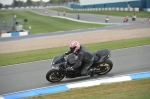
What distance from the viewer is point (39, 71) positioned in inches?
468

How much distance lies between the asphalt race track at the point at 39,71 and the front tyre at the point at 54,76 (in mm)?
175

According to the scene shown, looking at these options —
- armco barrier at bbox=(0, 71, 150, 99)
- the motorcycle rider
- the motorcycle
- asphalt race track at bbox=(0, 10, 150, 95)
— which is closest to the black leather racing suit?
the motorcycle rider

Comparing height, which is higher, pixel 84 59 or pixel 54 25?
pixel 84 59

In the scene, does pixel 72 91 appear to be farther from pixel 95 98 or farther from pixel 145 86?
pixel 145 86

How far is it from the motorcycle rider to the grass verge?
1313mm

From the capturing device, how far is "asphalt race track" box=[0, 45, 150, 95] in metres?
9.91

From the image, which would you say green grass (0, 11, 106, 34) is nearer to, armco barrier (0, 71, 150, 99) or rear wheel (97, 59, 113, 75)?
rear wheel (97, 59, 113, 75)

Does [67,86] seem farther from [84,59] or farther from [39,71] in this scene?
[39,71]

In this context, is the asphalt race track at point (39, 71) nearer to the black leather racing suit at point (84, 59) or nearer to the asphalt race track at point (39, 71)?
the asphalt race track at point (39, 71)

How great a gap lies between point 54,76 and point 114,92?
2.89 meters

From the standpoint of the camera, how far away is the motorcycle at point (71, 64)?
32.2 ft

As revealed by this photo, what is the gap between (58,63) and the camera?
32.2 feet

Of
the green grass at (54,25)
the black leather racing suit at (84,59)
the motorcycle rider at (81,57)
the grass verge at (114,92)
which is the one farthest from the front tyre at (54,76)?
the green grass at (54,25)

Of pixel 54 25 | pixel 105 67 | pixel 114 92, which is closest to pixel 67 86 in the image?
pixel 105 67
